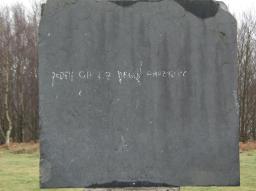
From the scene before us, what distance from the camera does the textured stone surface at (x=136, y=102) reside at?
453 cm

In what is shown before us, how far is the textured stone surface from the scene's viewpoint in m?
4.53

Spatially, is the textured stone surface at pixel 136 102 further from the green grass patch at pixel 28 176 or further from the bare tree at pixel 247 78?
the bare tree at pixel 247 78

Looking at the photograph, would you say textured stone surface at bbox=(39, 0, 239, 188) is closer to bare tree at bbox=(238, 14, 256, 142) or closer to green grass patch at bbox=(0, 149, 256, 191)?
green grass patch at bbox=(0, 149, 256, 191)

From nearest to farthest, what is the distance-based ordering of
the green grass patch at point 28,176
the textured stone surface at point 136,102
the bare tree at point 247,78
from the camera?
the textured stone surface at point 136,102, the green grass patch at point 28,176, the bare tree at point 247,78

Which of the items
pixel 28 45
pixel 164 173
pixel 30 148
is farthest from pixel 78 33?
pixel 28 45

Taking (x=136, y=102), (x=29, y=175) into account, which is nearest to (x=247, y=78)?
(x=29, y=175)

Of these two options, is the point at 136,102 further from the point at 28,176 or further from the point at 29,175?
the point at 29,175

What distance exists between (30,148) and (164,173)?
54.5 ft

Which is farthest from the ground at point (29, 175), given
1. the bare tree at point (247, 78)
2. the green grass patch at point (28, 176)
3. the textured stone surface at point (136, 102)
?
the bare tree at point (247, 78)

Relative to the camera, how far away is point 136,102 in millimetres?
4543

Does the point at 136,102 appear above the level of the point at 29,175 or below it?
above

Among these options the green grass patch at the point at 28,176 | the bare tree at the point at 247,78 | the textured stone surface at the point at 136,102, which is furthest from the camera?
the bare tree at the point at 247,78

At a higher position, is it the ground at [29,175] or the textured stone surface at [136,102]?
the textured stone surface at [136,102]

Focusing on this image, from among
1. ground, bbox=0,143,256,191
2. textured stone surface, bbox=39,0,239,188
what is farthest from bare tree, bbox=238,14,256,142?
textured stone surface, bbox=39,0,239,188
